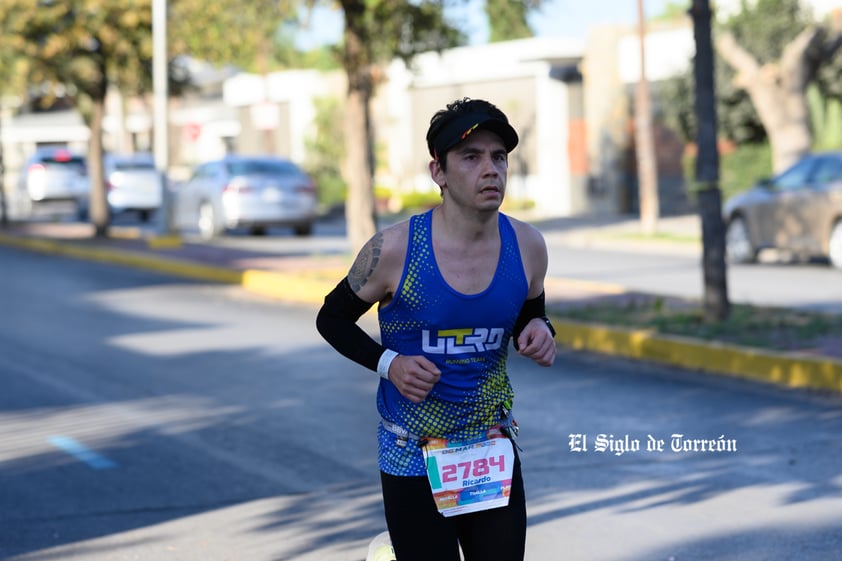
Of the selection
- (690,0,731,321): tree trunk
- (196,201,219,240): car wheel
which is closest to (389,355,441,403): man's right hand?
(690,0,731,321): tree trunk

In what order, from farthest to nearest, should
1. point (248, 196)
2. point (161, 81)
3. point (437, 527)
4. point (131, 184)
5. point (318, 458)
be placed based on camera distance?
point (131, 184) → point (248, 196) → point (161, 81) → point (318, 458) → point (437, 527)

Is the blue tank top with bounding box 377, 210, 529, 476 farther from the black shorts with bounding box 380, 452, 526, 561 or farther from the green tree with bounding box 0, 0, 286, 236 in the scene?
the green tree with bounding box 0, 0, 286, 236

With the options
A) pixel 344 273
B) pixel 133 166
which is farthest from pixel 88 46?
pixel 344 273

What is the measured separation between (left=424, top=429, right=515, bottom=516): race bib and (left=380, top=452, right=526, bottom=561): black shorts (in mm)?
30

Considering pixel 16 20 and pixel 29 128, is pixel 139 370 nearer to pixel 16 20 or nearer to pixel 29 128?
pixel 16 20

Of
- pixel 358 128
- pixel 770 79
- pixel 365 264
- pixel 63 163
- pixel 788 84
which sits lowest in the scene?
pixel 365 264

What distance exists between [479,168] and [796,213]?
15.7 metres

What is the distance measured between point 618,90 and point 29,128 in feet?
166

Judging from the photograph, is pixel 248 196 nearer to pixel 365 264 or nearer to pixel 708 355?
pixel 708 355

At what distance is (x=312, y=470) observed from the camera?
296 inches

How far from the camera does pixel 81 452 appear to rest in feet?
26.5

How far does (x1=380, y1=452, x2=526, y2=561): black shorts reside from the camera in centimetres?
378

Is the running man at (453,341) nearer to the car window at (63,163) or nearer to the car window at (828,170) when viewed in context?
the car window at (828,170)

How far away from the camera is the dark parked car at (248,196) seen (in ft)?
87.5
